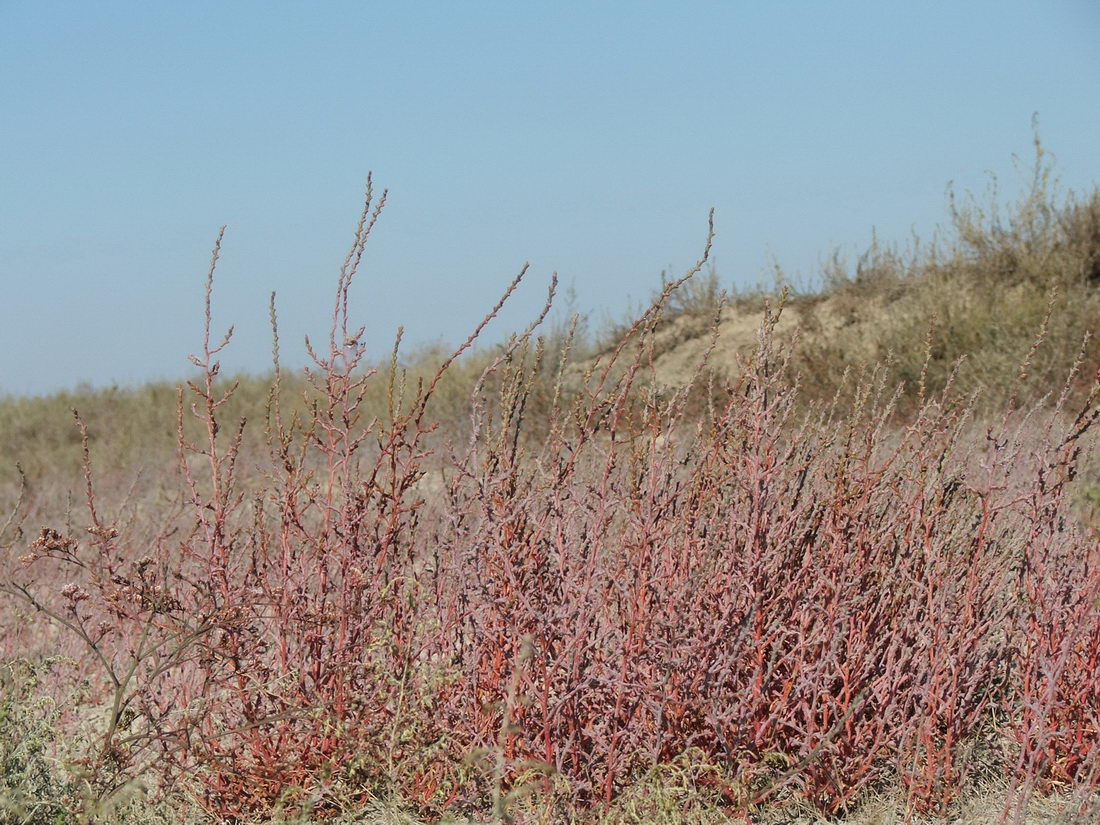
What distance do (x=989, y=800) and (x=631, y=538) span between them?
1262 mm

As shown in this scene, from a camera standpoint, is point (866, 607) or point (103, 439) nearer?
point (866, 607)

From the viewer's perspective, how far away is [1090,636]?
128 inches

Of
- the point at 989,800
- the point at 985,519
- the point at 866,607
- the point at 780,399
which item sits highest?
the point at 780,399

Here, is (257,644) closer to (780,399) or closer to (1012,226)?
(780,399)

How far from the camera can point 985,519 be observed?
120 inches

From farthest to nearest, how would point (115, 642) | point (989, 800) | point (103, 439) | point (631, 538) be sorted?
1. point (103, 439)
2. point (115, 642)
3. point (631, 538)
4. point (989, 800)

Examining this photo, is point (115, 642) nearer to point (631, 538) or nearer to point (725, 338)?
point (631, 538)

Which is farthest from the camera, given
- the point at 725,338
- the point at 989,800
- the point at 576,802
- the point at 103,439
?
the point at 103,439

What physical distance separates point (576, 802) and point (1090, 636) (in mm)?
1631

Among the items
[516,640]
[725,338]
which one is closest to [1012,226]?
[725,338]

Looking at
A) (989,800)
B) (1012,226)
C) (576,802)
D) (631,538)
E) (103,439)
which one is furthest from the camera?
(103,439)

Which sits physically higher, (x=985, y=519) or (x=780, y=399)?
(x=780, y=399)

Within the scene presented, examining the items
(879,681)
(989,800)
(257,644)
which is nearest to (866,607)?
(879,681)

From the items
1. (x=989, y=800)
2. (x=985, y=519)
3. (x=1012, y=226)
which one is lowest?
(x=989, y=800)
